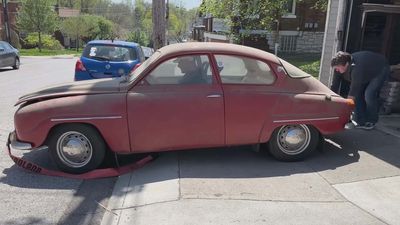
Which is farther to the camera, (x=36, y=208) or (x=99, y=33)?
(x=99, y=33)

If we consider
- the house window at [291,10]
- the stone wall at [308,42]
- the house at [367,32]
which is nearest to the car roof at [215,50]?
the house at [367,32]

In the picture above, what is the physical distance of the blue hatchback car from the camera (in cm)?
979

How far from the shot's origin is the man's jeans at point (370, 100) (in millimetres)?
6734

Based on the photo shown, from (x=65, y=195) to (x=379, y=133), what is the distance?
15.8 ft

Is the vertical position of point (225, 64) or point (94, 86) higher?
point (225, 64)

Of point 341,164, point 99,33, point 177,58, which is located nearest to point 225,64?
point 177,58

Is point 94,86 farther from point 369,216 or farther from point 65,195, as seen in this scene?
point 369,216

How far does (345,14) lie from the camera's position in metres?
8.52

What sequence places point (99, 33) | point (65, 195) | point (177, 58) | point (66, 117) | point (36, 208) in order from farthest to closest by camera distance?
point (99, 33) → point (177, 58) → point (66, 117) → point (65, 195) → point (36, 208)

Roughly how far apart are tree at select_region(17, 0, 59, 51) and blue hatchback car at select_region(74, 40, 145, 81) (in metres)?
36.5

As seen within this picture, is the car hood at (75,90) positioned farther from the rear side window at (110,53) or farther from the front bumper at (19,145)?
the rear side window at (110,53)

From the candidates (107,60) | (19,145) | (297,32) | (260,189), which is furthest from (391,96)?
(297,32)

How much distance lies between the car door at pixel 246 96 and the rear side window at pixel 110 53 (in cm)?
516

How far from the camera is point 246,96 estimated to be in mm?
5293
